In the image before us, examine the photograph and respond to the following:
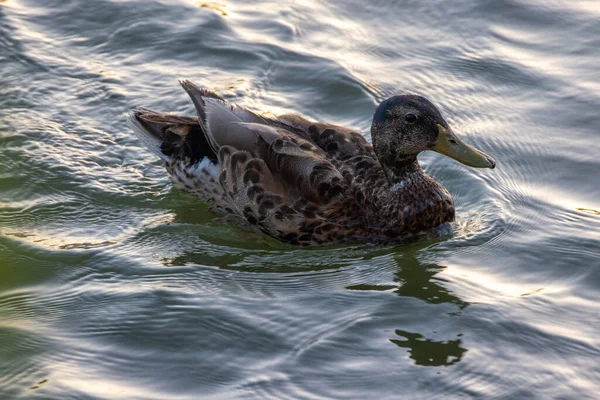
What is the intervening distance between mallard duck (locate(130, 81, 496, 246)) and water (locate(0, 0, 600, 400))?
8.8 inches

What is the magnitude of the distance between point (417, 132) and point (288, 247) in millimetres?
1341

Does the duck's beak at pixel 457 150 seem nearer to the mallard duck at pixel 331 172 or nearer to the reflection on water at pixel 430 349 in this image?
the mallard duck at pixel 331 172

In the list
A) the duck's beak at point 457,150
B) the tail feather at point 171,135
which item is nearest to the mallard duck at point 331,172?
the duck's beak at point 457,150

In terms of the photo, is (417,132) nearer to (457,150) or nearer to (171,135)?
(457,150)

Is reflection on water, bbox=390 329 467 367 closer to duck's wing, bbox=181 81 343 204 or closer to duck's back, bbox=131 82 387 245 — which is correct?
duck's back, bbox=131 82 387 245

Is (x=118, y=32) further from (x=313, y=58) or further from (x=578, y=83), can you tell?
(x=578, y=83)

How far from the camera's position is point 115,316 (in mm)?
7102

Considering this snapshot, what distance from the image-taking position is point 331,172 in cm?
830

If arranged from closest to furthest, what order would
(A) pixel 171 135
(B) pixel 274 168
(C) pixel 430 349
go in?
1. (C) pixel 430 349
2. (B) pixel 274 168
3. (A) pixel 171 135

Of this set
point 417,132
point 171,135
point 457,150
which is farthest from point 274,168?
point 457,150

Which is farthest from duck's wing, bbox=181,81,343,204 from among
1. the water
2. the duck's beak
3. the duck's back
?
the duck's beak

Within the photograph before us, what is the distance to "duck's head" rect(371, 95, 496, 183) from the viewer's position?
8.28 m

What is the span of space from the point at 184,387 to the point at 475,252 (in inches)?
111

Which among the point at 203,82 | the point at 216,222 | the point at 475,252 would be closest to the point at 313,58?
the point at 203,82
